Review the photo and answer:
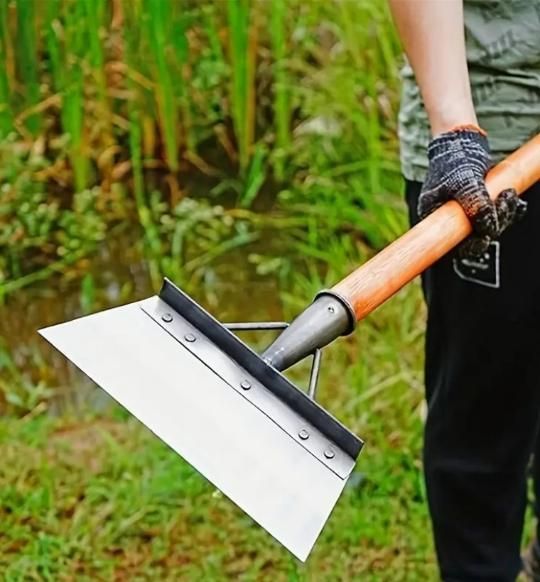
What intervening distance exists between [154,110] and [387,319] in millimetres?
941

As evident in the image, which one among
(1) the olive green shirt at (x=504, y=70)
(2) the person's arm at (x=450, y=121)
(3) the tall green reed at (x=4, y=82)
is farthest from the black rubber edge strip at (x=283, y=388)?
(3) the tall green reed at (x=4, y=82)

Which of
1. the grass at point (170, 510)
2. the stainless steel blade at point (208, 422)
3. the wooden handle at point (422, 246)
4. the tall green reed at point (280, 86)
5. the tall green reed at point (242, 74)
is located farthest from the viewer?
the tall green reed at point (280, 86)

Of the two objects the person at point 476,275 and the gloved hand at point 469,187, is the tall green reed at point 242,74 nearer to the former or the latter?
the person at point 476,275

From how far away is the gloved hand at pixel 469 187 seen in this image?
1.16m

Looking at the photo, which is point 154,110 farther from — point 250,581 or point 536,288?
point 536,288

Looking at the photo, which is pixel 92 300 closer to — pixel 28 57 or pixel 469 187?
pixel 28 57

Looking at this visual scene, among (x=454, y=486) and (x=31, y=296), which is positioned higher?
(x=454, y=486)

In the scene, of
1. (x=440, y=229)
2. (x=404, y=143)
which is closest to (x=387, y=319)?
(x=404, y=143)

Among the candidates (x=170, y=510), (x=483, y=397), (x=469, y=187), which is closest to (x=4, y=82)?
(x=170, y=510)

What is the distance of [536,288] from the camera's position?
53.7 inches

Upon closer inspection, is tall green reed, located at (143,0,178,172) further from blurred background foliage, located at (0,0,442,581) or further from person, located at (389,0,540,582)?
person, located at (389,0,540,582)

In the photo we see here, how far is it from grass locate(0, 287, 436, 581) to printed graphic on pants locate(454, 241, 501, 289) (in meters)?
0.69

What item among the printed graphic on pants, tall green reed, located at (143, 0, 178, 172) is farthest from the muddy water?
the printed graphic on pants

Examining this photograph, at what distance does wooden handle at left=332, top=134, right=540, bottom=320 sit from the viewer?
1.08 meters
